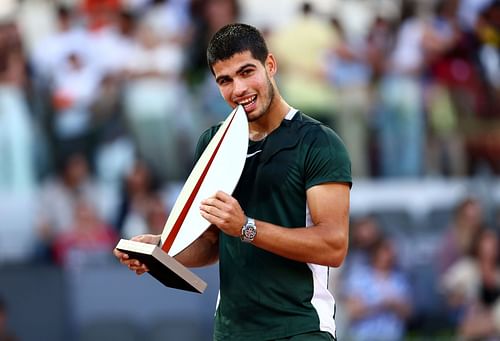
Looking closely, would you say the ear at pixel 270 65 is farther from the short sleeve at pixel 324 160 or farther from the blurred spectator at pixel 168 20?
the blurred spectator at pixel 168 20

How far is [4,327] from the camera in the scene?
9.33 metres

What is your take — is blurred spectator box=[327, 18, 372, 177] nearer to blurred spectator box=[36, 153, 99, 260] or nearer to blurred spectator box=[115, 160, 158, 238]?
blurred spectator box=[115, 160, 158, 238]

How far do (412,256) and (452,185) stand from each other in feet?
3.15

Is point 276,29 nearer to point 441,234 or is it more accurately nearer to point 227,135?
point 441,234

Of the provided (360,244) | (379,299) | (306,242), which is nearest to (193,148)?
(360,244)

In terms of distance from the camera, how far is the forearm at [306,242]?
12.4 feet

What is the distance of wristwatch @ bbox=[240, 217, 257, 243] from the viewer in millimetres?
3721

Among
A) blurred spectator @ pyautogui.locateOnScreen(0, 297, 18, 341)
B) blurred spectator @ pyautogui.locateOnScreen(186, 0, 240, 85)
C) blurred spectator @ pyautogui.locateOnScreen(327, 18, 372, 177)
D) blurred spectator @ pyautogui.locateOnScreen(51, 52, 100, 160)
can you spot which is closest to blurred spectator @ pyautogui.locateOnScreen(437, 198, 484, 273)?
blurred spectator @ pyautogui.locateOnScreen(327, 18, 372, 177)

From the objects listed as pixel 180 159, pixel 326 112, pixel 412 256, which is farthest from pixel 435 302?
pixel 180 159

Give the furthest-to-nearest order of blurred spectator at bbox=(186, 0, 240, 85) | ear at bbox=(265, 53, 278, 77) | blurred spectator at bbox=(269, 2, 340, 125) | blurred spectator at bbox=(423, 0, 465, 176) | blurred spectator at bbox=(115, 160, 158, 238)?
blurred spectator at bbox=(423, 0, 465, 176) → blurred spectator at bbox=(269, 2, 340, 125) → blurred spectator at bbox=(186, 0, 240, 85) → blurred spectator at bbox=(115, 160, 158, 238) → ear at bbox=(265, 53, 278, 77)

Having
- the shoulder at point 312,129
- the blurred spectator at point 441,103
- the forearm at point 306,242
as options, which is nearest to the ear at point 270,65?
the shoulder at point 312,129

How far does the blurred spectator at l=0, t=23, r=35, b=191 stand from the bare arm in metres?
6.28

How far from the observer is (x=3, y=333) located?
362 inches

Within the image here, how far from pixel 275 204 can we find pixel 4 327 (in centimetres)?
587
